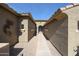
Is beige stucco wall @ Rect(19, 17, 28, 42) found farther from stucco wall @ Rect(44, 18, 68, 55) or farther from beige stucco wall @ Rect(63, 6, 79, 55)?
beige stucco wall @ Rect(63, 6, 79, 55)

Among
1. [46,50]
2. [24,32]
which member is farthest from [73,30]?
[24,32]

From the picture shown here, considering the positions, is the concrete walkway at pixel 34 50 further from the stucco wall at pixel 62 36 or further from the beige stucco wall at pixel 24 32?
the beige stucco wall at pixel 24 32

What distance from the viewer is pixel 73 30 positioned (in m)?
4.00

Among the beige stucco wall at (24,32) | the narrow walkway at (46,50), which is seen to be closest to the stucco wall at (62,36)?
the narrow walkway at (46,50)

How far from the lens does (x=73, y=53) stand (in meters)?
3.96

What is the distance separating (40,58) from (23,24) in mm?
6629

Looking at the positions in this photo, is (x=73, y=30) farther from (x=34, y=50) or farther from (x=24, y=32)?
(x=24, y=32)

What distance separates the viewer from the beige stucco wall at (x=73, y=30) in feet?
12.8

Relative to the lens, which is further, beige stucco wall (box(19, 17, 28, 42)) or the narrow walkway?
beige stucco wall (box(19, 17, 28, 42))

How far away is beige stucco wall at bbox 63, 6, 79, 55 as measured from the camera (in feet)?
12.8

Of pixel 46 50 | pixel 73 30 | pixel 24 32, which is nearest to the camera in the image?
pixel 73 30

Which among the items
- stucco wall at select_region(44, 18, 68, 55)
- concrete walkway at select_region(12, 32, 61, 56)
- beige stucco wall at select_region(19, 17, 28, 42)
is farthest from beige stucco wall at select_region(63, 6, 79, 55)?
beige stucco wall at select_region(19, 17, 28, 42)

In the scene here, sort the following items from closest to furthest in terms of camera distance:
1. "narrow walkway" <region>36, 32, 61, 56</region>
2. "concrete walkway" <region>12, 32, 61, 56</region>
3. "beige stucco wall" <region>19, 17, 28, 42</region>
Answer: "concrete walkway" <region>12, 32, 61, 56</region>
"narrow walkway" <region>36, 32, 61, 56</region>
"beige stucco wall" <region>19, 17, 28, 42</region>

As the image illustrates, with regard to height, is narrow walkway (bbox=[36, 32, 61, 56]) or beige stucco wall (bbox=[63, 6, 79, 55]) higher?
beige stucco wall (bbox=[63, 6, 79, 55])
